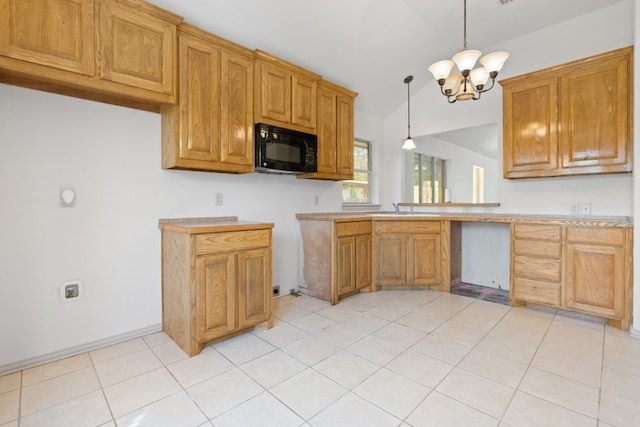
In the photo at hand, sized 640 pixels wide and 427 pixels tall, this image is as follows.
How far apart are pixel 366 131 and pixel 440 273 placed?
2.26m

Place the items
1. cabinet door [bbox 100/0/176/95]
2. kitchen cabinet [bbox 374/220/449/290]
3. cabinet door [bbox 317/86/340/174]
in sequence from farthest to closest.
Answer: kitchen cabinet [bbox 374/220/449/290] < cabinet door [bbox 317/86/340/174] < cabinet door [bbox 100/0/176/95]

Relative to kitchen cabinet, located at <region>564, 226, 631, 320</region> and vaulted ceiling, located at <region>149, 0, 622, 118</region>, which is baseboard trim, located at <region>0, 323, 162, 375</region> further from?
kitchen cabinet, located at <region>564, 226, 631, 320</region>

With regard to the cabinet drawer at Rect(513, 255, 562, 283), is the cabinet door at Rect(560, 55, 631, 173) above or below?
above

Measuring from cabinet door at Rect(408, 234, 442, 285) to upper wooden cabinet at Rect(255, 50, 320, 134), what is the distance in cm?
178

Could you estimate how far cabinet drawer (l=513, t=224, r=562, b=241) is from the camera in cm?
278

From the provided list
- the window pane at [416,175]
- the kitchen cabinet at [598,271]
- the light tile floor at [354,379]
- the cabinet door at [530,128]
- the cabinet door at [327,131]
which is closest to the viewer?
the light tile floor at [354,379]

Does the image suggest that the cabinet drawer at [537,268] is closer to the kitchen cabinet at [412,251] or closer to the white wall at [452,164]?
the kitchen cabinet at [412,251]

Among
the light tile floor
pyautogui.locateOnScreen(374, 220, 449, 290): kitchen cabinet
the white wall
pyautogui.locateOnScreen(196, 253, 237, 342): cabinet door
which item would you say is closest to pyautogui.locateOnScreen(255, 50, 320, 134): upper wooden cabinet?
pyautogui.locateOnScreen(196, 253, 237, 342): cabinet door

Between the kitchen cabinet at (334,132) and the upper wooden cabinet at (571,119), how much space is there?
1.71 metres

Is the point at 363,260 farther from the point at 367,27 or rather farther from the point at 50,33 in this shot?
the point at 50,33

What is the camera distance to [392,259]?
3.59m

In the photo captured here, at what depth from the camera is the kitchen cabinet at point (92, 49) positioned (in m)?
1.63

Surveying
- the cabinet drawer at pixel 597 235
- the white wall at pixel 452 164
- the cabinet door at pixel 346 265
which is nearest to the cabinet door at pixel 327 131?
the cabinet door at pixel 346 265

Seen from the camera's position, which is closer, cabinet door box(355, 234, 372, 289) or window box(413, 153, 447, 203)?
cabinet door box(355, 234, 372, 289)
